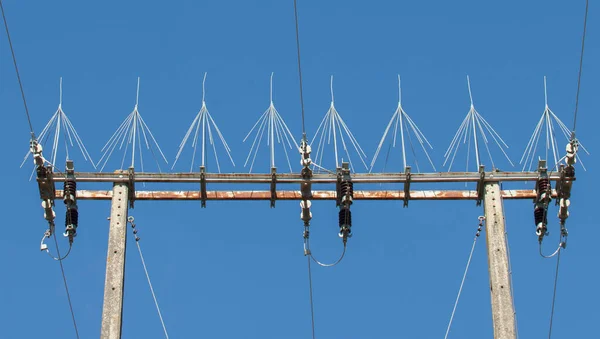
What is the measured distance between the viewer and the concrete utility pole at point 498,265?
33.5 m

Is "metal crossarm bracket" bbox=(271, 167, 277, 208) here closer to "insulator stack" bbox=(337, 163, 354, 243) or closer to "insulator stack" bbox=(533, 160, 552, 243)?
"insulator stack" bbox=(337, 163, 354, 243)

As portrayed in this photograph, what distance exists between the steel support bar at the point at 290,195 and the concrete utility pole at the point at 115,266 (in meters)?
0.60

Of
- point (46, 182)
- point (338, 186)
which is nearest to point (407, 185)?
point (338, 186)

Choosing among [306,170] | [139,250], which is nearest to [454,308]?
[306,170]

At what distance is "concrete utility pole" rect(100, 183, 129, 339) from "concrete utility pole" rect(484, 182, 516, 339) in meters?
7.87

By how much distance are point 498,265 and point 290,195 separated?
16.7ft

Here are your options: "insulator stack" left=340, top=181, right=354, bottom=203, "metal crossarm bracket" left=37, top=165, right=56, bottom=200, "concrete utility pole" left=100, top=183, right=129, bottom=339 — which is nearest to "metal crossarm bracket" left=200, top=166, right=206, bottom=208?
"concrete utility pole" left=100, top=183, right=129, bottom=339

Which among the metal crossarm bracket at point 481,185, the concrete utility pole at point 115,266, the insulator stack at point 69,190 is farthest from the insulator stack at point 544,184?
the insulator stack at point 69,190

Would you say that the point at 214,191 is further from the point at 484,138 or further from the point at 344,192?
the point at 484,138

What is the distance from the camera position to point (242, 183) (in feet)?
118

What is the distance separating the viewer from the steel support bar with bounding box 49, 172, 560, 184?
35750 mm

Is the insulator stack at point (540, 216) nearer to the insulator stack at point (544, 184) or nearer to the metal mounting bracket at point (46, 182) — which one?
the insulator stack at point (544, 184)

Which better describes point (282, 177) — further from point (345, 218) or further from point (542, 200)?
point (542, 200)

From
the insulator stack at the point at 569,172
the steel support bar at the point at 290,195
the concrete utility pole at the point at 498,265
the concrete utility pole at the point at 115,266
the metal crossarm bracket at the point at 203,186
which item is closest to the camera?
the concrete utility pole at the point at 498,265
